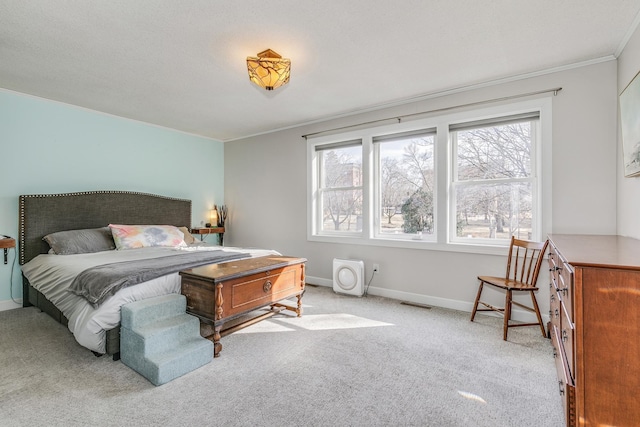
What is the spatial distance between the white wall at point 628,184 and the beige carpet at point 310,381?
111 cm

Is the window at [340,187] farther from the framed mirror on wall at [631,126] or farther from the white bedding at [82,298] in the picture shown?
the framed mirror on wall at [631,126]

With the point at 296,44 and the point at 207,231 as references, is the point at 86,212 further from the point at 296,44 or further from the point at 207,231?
the point at 296,44

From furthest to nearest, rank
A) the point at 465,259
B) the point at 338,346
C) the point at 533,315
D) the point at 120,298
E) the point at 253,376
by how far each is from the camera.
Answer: the point at 465,259 < the point at 533,315 < the point at 338,346 < the point at 120,298 < the point at 253,376

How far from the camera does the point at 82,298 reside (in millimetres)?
2299

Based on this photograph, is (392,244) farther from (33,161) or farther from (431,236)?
(33,161)

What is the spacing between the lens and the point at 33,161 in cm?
350

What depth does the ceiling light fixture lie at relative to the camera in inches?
92.0

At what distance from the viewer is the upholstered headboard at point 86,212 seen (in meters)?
3.42

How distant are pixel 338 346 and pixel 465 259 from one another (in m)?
1.74

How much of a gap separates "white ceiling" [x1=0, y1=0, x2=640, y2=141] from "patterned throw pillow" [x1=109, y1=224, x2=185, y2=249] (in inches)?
60.5

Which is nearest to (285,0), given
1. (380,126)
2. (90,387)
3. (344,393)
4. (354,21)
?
(354,21)

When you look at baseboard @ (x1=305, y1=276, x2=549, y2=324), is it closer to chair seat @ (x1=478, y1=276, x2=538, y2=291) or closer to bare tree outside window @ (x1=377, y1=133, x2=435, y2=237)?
chair seat @ (x1=478, y1=276, x2=538, y2=291)

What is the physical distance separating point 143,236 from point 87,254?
60cm

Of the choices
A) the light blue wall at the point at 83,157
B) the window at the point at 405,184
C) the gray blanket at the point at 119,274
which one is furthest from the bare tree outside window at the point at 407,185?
the light blue wall at the point at 83,157
